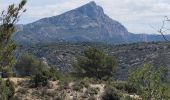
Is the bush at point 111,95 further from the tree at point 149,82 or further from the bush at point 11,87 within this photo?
the tree at point 149,82

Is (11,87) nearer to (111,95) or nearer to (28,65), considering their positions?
(111,95)

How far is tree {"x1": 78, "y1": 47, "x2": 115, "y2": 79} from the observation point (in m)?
74.9

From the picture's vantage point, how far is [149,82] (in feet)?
69.9

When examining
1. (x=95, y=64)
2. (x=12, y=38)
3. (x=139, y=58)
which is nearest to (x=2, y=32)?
(x=12, y=38)

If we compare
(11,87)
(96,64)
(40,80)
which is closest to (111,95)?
(40,80)

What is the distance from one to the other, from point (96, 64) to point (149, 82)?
53.5 meters

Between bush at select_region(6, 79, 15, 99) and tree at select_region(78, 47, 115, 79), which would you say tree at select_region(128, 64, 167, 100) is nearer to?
bush at select_region(6, 79, 15, 99)

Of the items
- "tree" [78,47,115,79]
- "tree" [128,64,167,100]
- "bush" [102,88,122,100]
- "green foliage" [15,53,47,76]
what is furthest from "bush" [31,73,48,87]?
"tree" [128,64,167,100]

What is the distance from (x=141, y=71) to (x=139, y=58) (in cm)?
15189

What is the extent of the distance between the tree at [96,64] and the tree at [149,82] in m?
52.8

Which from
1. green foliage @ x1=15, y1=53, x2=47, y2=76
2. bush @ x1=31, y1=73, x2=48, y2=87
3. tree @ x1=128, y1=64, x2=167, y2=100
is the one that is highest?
tree @ x1=128, y1=64, x2=167, y2=100

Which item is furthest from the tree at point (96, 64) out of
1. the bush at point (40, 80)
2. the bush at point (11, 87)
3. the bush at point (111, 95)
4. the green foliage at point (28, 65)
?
the bush at point (11, 87)

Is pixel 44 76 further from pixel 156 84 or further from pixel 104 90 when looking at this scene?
pixel 156 84

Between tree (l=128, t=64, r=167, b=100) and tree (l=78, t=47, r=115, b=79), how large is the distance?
173 feet
